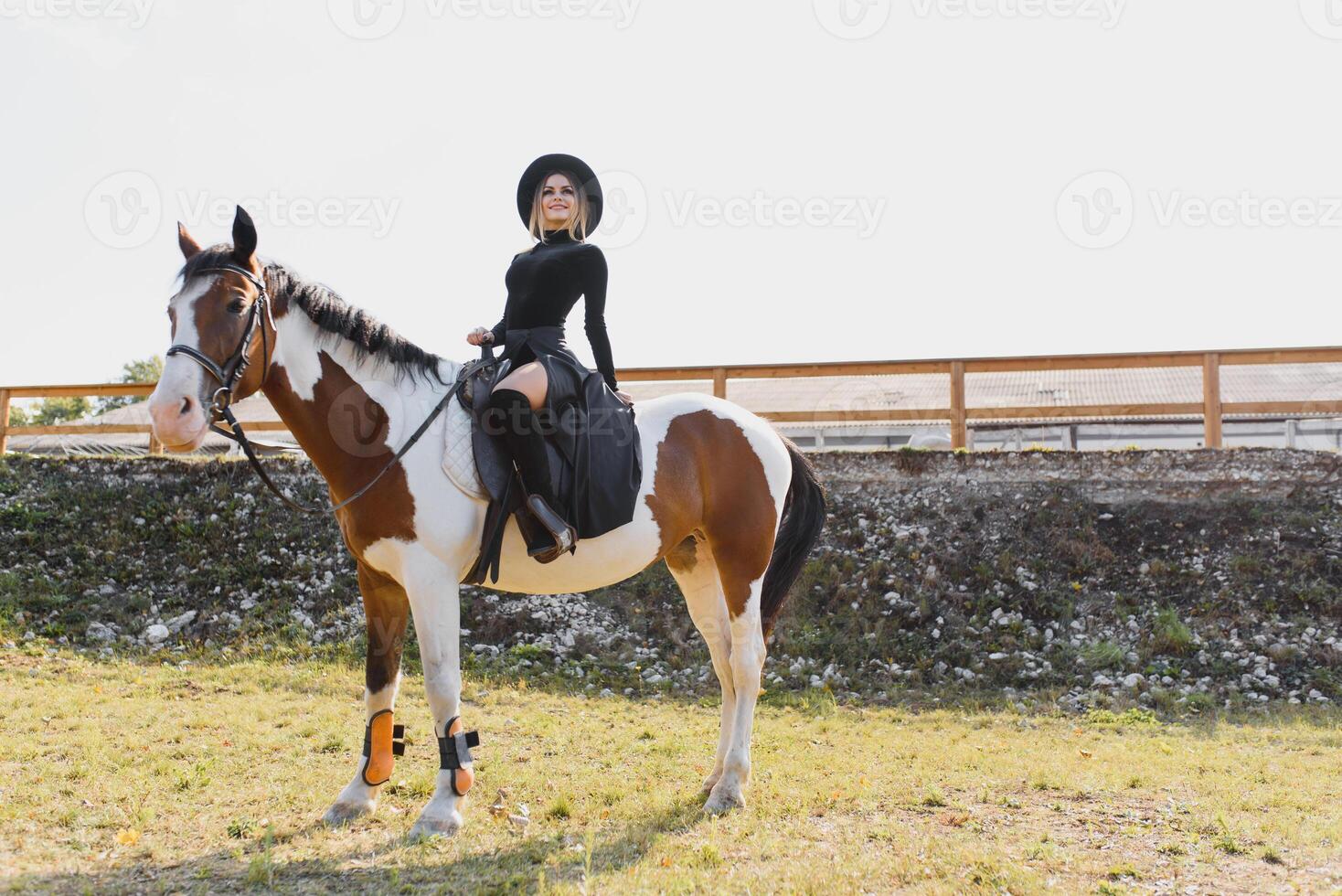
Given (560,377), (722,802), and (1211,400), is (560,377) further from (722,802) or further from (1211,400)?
(1211,400)

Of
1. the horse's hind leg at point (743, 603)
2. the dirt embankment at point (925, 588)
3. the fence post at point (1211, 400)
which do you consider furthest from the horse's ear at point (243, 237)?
the fence post at point (1211, 400)

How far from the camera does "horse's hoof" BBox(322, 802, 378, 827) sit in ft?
14.0

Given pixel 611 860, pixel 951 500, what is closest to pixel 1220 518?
pixel 951 500

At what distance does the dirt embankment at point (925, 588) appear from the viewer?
344 inches

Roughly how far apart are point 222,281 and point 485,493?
1449mm

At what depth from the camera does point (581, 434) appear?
14.6ft

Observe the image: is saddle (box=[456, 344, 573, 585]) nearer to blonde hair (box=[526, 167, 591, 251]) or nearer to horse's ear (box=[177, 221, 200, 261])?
blonde hair (box=[526, 167, 591, 251])

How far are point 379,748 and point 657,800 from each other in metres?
1.48

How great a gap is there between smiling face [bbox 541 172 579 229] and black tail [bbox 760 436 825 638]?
6.91ft

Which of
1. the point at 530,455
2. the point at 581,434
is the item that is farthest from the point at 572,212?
the point at 530,455

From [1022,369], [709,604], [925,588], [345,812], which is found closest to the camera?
[345,812]

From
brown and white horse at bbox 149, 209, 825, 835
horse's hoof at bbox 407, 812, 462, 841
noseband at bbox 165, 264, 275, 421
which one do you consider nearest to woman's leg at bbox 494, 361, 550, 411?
brown and white horse at bbox 149, 209, 825, 835

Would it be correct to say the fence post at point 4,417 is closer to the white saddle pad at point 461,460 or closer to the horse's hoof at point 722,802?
the white saddle pad at point 461,460

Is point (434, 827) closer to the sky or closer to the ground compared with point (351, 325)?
closer to the ground
